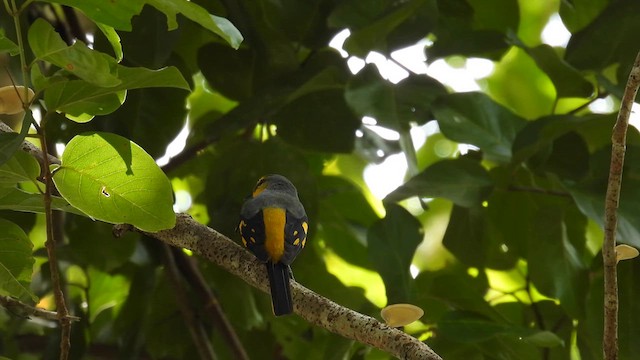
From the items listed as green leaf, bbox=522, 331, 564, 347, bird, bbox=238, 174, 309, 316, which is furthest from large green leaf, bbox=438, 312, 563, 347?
bird, bbox=238, 174, 309, 316

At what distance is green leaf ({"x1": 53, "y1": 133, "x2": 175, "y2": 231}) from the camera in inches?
54.2

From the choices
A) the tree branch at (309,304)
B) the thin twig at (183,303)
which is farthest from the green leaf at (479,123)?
the thin twig at (183,303)

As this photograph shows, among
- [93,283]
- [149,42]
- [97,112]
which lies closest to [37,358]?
[93,283]

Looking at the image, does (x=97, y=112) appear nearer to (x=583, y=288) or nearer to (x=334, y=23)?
(x=334, y=23)

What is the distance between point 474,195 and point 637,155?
0.45 m

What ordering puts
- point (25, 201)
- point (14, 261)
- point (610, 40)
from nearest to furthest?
point (25, 201), point (14, 261), point (610, 40)

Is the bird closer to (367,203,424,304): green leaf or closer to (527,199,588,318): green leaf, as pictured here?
(367,203,424,304): green leaf

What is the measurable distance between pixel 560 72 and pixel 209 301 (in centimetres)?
118

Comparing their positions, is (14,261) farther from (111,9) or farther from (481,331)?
(481,331)

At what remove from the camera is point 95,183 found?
54.6 inches

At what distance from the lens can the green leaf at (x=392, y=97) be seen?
216cm

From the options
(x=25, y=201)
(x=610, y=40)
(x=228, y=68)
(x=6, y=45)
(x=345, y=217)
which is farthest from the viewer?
(x=345, y=217)

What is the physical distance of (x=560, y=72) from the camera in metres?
2.40

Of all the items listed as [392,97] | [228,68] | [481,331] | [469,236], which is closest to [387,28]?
[392,97]
